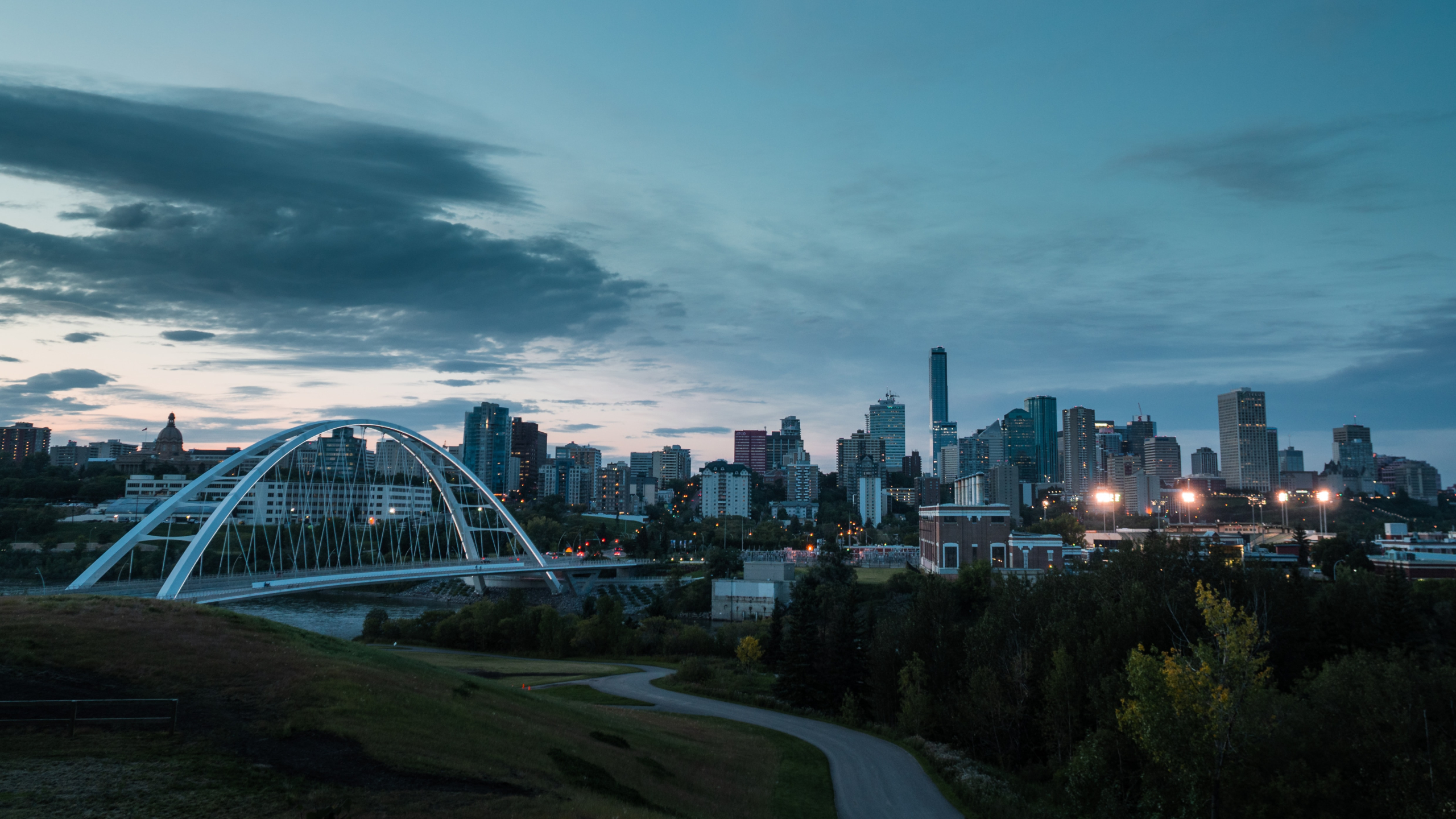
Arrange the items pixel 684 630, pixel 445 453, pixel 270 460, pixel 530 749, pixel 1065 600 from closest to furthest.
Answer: pixel 530 749 < pixel 1065 600 < pixel 270 460 < pixel 684 630 < pixel 445 453

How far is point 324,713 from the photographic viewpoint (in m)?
21.5

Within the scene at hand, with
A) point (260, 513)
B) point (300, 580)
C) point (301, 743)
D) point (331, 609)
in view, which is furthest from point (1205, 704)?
point (260, 513)

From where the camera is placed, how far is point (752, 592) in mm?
100812

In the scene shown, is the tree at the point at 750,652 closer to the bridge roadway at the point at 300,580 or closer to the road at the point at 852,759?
the road at the point at 852,759

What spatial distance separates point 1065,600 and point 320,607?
9537 cm

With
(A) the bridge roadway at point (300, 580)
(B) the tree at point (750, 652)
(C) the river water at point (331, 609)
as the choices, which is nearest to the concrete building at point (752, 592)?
(A) the bridge roadway at point (300, 580)

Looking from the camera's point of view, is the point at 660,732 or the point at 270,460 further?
the point at 270,460

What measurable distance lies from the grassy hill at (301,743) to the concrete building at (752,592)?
6627 centimetres

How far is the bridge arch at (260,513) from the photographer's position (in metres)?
57.3

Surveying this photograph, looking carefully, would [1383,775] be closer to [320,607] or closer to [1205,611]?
[1205,611]

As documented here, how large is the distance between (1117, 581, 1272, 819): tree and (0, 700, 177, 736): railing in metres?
26.9

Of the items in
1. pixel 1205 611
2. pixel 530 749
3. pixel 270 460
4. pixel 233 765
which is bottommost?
pixel 530 749

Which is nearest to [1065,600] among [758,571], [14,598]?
[14,598]

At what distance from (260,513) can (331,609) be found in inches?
621
